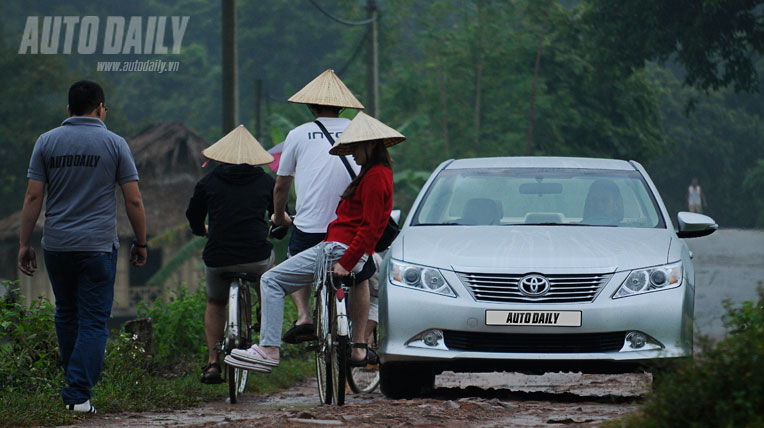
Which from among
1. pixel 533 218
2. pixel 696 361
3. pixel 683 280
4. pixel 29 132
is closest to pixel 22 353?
pixel 533 218

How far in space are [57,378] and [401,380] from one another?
2.33m

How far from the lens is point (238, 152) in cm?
860

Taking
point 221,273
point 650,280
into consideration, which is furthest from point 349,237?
point 650,280

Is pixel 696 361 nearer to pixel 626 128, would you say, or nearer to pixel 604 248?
pixel 604 248

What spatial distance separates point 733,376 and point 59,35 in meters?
51.1

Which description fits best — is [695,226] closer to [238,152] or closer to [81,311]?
[238,152]

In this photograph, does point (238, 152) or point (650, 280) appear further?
point (238, 152)

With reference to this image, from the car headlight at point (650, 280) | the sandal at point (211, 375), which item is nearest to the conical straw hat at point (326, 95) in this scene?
the sandal at point (211, 375)

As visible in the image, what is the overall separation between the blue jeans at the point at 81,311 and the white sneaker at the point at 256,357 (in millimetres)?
813

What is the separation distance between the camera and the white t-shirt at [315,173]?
796 cm

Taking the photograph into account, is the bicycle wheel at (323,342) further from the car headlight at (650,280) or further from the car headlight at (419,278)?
the car headlight at (650,280)

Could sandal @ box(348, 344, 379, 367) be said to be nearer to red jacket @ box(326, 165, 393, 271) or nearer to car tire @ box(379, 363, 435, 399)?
car tire @ box(379, 363, 435, 399)

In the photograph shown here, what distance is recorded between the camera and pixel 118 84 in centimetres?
6631

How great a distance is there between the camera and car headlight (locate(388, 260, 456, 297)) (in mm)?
7766
